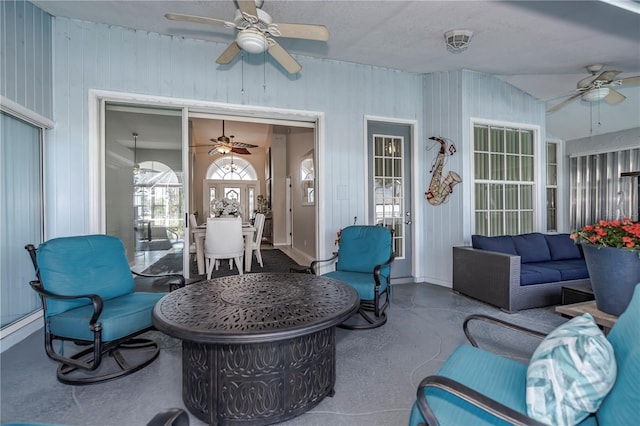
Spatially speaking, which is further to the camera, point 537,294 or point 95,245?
point 537,294

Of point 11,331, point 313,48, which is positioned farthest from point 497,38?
point 11,331

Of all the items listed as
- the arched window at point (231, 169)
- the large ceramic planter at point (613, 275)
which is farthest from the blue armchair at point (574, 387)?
the arched window at point (231, 169)

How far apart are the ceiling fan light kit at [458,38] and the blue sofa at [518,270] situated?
2.23 meters

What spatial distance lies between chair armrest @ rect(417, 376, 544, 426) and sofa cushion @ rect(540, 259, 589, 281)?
341 cm

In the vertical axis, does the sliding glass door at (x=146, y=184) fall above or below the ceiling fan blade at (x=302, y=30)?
below

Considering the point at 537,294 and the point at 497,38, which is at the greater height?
the point at 497,38

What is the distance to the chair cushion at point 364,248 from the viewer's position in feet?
10.9

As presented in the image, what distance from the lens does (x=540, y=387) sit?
103cm

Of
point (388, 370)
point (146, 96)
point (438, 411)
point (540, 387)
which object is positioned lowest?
point (388, 370)


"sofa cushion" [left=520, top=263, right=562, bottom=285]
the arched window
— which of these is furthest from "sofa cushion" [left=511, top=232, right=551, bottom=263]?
the arched window

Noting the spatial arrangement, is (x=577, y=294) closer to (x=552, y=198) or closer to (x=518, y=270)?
(x=518, y=270)

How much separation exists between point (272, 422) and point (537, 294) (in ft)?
10.6

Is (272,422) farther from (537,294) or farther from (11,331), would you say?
(537,294)

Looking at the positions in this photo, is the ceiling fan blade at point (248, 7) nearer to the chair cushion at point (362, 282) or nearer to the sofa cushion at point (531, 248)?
the chair cushion at point (362, 282)
